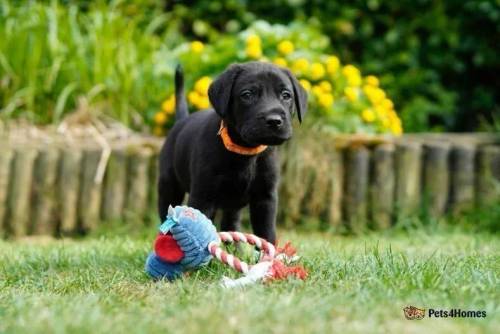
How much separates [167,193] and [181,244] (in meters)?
1.33

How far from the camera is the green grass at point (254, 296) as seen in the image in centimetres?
259

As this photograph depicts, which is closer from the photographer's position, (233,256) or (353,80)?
(233,256)

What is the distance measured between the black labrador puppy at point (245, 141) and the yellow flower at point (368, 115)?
288 centimetres

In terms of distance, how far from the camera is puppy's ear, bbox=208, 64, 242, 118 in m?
4.08

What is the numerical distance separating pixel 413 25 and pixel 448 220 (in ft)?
8.32

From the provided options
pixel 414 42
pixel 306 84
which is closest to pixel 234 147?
pixel 306 84

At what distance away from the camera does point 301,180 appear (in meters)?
6.63

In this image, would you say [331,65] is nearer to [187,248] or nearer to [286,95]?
[286,95]

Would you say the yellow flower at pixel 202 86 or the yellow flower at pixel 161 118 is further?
the yellow flower at pixel 161 118

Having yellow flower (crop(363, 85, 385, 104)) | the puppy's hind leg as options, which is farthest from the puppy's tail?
yellow flower (crop(363, 85, 385, 104))

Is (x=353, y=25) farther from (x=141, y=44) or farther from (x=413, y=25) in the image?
(x=141, y=44)

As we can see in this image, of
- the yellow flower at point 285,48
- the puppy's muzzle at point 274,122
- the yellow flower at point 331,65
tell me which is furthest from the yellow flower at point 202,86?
the puppy's muzzle at point 274,122

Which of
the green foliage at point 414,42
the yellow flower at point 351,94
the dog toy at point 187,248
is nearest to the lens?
the dog toy at point 187,248
